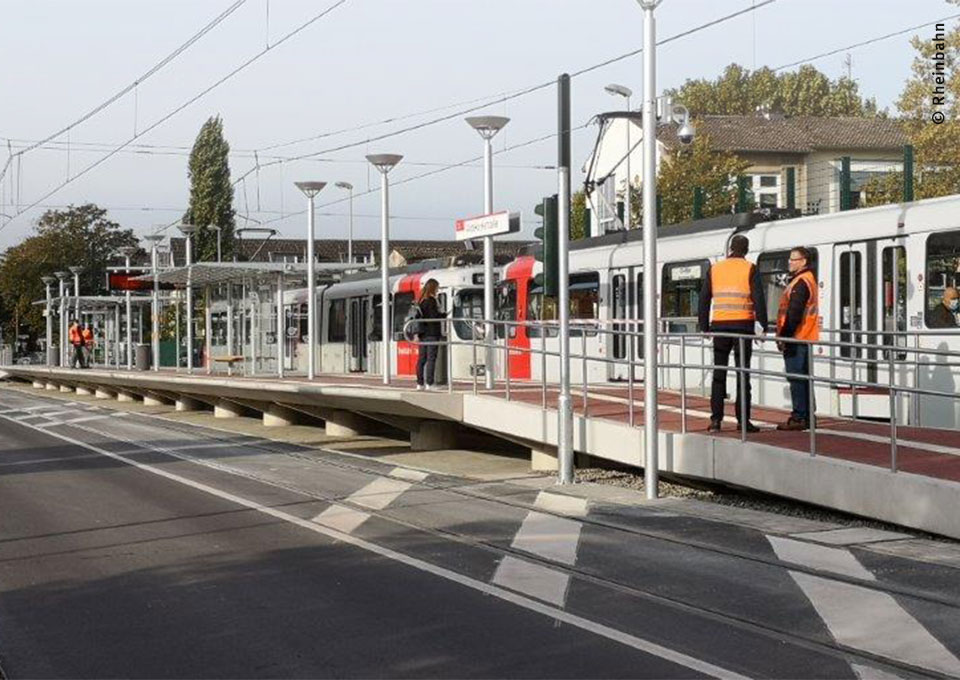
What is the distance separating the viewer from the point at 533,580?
9750 mm

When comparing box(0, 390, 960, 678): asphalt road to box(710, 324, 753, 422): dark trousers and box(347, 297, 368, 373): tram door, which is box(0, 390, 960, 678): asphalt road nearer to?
box(710, 324, 753, 422): dark trousers

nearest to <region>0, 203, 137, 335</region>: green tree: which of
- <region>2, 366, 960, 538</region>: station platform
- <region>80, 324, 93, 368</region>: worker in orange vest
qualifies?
<region>80, 324, 93, 368</region>: worker in orange vest

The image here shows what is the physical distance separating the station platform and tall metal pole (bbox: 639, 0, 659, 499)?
0.24 metres

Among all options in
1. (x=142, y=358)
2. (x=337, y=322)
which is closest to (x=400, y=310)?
(x=337, y=322)

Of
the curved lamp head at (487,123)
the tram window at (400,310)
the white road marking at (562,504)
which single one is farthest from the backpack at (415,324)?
A: the tram window at (400,310)

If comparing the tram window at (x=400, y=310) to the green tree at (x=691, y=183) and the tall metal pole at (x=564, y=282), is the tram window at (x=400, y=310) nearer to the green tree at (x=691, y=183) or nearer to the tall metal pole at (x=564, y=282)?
the tall metal pole at (x=564, y=282)

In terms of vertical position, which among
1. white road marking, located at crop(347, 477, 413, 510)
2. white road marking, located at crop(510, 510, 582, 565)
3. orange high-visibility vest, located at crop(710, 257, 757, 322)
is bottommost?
white road marking, located at crop(347, 477, 413, 510)

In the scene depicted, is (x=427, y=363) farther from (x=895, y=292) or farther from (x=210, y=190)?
(x=210, y=190)

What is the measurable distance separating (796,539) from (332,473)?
854 centimetres

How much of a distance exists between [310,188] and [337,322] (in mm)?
9465

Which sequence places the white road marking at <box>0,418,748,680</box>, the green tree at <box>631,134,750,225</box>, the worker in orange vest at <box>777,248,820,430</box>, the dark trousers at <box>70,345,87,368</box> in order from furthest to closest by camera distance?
the green tree at <box>631,134,750,225</box>, the dark trousers at <box>70,345,87,368</box>, the worker in orange vest at <box>777,248,820,430</box>, the white road marking at <box>0,418,748,680</box>

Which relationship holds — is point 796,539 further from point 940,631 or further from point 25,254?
point 25,254

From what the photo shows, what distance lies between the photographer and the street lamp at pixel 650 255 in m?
14.2

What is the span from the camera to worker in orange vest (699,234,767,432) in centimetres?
1412
